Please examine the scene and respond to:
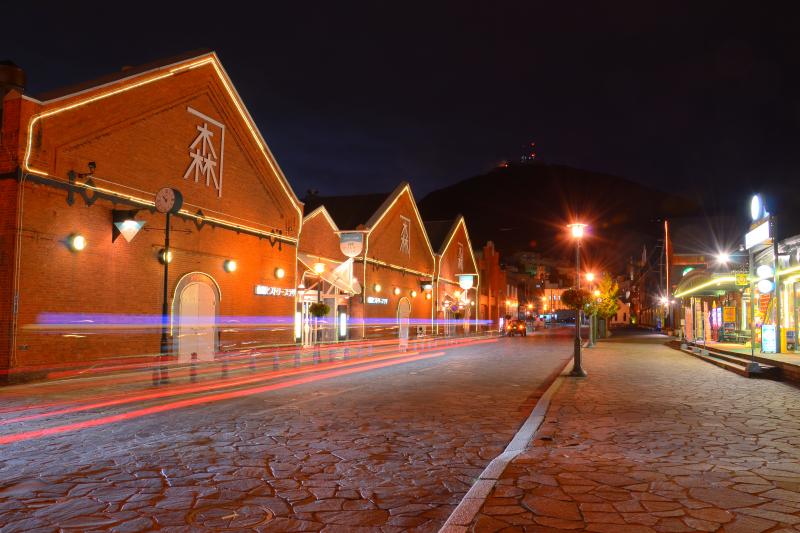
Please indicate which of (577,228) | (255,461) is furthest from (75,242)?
(577,228)

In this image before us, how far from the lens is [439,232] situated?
174 feet

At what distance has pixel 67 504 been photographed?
5281 mm

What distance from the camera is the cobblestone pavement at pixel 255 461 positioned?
503cm

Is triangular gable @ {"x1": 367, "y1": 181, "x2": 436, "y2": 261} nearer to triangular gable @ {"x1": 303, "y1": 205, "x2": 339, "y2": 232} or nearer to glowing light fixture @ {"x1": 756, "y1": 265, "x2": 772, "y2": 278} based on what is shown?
triangular gable @ {"x1": 303, "y1": 205, "x2": 339, "y2": 232}

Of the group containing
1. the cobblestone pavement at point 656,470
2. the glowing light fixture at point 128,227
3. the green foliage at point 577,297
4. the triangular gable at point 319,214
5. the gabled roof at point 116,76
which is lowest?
the cobblestone pavement at point 656,470

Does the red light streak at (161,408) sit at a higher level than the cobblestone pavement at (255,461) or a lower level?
lower

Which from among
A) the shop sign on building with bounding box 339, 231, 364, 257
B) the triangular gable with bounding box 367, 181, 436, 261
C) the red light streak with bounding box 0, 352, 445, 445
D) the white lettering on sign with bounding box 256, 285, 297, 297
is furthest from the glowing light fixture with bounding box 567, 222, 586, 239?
Result: the triangular gable with bounding box 367, 181, 436, 261

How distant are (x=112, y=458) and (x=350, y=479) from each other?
2935 mm

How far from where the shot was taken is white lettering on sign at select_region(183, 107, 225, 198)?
20.8 m

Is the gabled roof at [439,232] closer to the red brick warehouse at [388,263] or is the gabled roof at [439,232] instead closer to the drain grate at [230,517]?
the red brick warehouse at [388,263]

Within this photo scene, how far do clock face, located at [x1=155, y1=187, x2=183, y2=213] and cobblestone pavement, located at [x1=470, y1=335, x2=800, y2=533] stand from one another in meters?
11.0

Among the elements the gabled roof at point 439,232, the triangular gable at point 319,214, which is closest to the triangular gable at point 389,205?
the triangular gable at point 319,214

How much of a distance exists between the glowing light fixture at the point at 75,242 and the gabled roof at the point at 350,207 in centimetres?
2044

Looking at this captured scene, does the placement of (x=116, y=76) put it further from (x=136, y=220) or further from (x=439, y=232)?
(x=439, y=232)
